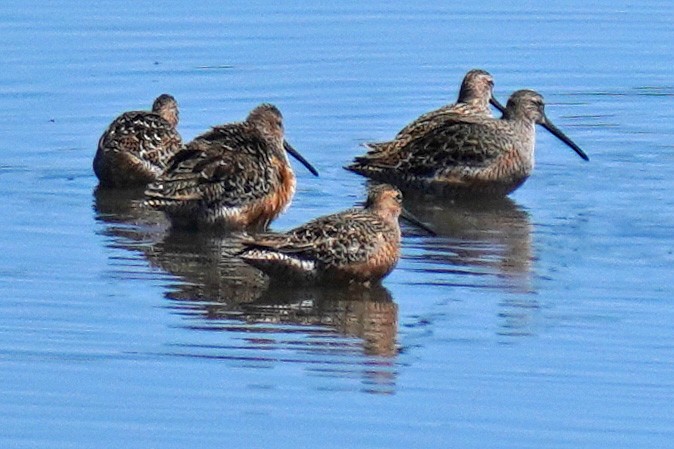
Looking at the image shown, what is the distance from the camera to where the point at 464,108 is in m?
16.5

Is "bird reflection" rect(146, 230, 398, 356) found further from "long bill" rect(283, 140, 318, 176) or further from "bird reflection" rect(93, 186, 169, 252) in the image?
"long bill" rect(283, 140, 318, 176)

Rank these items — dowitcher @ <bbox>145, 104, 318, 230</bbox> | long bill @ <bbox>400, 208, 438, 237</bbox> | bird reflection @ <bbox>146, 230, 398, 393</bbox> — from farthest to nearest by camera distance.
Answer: dowitcher @ <bbox>145, 104, 318, 230</bbox> → long bill @ <bbox>400, 208, 438, 237</bbox> → bird reflection @ <bbox>146, 230, 398, 393</bbox>

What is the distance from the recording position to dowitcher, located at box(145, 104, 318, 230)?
13.5 m

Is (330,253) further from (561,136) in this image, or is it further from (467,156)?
(561,136)

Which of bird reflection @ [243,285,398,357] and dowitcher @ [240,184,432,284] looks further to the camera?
dowitcher @ [240,184,432,284]

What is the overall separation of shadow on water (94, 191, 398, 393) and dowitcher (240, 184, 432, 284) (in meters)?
0.10

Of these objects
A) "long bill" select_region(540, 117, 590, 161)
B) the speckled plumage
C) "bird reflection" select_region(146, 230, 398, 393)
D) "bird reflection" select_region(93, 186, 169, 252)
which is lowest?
"bird reflection" select_region(146, 230, 398, 393)

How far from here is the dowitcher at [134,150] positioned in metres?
14.9

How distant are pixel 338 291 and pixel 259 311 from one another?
0.68m

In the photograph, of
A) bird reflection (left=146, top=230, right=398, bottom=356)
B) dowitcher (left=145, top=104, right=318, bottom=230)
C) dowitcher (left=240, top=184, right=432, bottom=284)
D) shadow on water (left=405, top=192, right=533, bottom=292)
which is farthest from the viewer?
dowitcher (left=145, top=104, right=318, bottom=230)

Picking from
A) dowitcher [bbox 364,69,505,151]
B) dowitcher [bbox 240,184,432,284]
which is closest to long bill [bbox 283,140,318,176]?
dowitcher [bbox 364,69,505,151]

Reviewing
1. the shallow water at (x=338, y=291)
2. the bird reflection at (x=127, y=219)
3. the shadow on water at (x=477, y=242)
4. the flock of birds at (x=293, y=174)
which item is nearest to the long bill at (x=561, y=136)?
the flock of birds at (x=293, y=174)

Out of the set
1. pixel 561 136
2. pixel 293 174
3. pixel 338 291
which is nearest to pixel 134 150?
pixel 293 174

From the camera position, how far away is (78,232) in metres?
13.3
